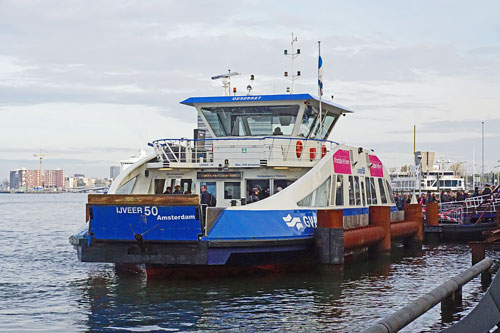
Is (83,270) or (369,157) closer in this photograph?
(83,270)

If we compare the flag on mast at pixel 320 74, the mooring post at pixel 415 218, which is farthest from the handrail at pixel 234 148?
the mooring post at pixel 415 218

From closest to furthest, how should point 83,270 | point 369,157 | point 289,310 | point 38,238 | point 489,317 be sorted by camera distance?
point 489,317 → point 289,310 → point 83,270 → point 369,157 → point 38,238

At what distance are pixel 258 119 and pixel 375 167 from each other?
4.75m

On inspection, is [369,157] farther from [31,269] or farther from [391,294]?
[31,269]

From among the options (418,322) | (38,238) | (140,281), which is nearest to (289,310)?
(418,322)

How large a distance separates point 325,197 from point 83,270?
6.54 metres

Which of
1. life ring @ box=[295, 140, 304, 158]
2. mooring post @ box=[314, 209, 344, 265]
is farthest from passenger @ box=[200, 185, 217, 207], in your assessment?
life ring @ box=[295, 140, 304, 158]

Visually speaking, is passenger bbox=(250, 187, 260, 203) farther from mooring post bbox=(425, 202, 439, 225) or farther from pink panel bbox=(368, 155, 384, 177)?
mooring post bbox=(425, 202, 439, 225)

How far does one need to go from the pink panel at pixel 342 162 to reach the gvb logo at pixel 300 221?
2048 millimetres

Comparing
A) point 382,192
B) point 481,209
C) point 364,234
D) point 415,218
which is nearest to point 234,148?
point 364,234

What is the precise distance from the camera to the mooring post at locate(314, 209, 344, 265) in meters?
15.2

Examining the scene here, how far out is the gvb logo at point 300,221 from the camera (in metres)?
14.9

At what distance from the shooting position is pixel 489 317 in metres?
7.65

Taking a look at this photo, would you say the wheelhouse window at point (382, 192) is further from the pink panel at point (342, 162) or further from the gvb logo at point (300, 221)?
the gvb logo at point (300, 221)
